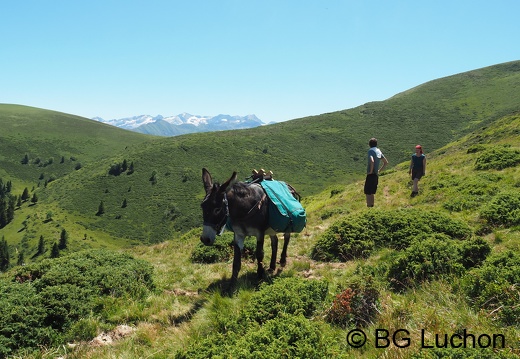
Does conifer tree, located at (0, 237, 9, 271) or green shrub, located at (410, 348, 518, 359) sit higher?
green shrub, located at (410, 348, 518, 359)

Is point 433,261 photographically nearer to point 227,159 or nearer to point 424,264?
point 424,264

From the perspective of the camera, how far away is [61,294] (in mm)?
5711

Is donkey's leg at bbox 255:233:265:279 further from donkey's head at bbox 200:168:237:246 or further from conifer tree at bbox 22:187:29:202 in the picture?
conifer tree at bbox 22:187:29:202

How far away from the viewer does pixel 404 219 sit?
9242 mm

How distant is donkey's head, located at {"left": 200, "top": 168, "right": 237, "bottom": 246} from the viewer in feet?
20.1

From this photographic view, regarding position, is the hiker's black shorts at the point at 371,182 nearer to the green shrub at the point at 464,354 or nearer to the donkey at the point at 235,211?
the donkey at the point at 235,211

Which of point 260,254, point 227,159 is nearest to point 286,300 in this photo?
point 260,254

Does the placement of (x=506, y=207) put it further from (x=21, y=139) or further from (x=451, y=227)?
(x=21, y=139)

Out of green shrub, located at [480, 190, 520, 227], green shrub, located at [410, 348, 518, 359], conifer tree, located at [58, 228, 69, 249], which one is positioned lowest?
conifer tree, located at [58, 228, 69, 249]

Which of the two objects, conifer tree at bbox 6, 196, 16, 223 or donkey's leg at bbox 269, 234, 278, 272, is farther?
conifer tree at bbox 6, 196, 16, 223

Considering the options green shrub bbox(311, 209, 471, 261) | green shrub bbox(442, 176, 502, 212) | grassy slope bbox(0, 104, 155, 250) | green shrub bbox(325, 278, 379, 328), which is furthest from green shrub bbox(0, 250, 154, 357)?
grassy slope bbox(0, 104, 155, 250)

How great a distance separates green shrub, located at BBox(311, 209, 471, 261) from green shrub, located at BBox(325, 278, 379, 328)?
3.49 meters

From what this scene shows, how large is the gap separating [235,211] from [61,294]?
346 cm

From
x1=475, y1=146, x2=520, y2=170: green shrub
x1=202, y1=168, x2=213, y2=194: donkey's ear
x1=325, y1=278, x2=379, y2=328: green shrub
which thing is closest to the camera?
x1=325, y1=278, x2=379, y2=328: green shrub
